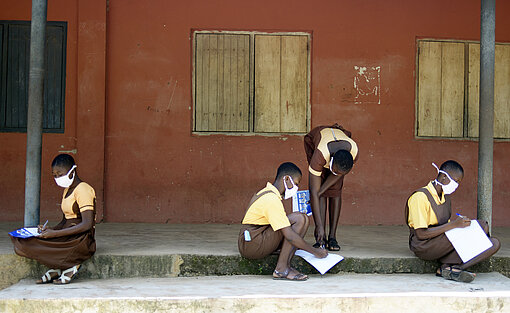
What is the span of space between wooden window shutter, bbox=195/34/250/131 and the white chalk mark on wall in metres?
1.29

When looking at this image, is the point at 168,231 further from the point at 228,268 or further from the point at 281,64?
the point at 281,64

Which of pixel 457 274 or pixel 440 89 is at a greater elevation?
pixel 440 89

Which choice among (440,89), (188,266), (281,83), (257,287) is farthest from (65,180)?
(440,89)

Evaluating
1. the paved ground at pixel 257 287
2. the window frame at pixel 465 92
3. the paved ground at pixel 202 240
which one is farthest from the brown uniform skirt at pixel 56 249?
the window frame at pixel 465 92

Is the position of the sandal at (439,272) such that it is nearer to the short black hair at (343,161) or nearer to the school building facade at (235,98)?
the short black hair at (343,161)

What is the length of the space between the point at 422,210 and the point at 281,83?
286 cm

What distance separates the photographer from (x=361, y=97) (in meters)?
7.27

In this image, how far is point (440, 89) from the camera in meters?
7.39

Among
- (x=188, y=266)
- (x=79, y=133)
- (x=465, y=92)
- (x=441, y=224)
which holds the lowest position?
(x=188, y=266)

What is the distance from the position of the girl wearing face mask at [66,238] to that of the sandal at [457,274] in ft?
9.38

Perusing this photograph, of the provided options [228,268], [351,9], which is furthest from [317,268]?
[351,9]

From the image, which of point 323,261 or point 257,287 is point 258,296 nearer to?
point 257,287

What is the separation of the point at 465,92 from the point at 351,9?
171 centimetres

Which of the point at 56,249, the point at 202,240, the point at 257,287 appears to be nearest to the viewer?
the point at 257,287
